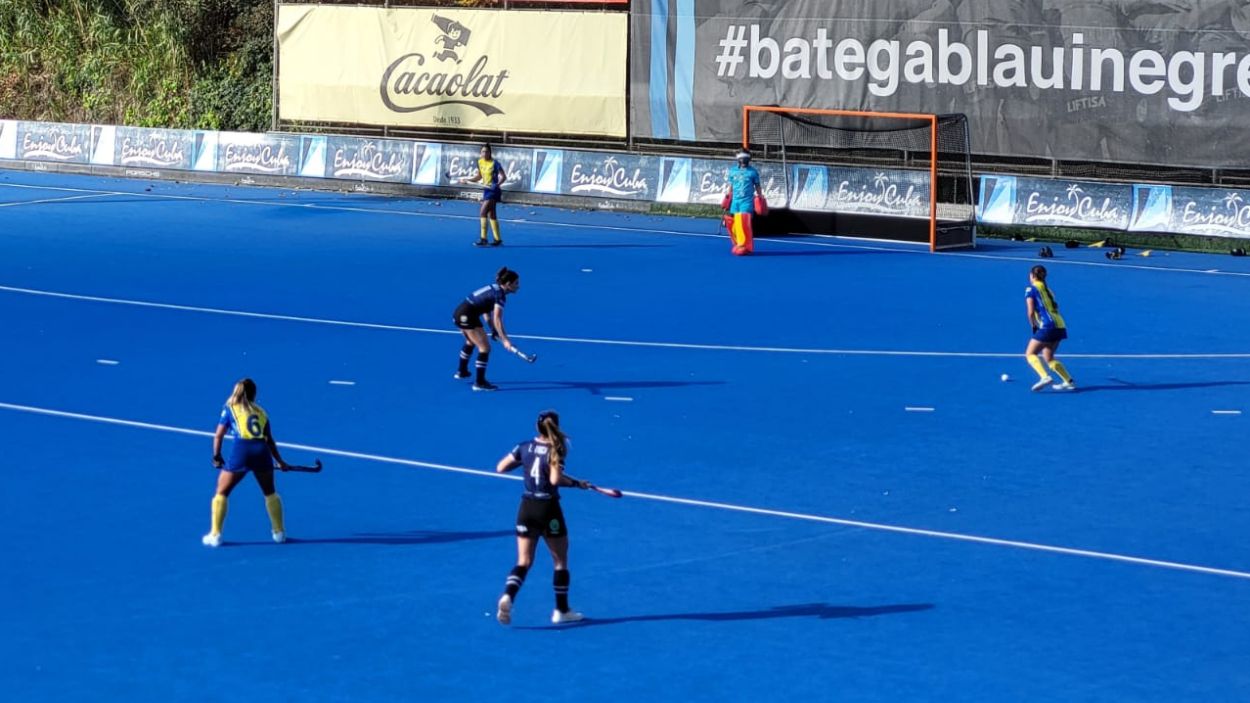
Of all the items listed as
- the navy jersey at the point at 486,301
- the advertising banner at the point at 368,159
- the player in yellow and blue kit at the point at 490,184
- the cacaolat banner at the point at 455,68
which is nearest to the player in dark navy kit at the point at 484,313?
the navy jersey at the point at 486,301

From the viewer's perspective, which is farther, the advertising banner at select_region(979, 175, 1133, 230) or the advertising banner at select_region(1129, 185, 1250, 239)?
the advertising banner at select_region(979, 175, 1133, 230)

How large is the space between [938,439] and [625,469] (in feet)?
11.5

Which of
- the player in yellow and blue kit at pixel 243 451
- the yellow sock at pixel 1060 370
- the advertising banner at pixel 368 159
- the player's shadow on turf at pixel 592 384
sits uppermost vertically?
the advertising banner at pixel 368 159

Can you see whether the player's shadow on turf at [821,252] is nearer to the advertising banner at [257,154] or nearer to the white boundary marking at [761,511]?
the advertising banner at [257,154]

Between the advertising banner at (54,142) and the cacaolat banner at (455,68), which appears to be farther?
the advertising banner at (54,142)

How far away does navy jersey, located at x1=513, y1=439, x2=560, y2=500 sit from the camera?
1195cm

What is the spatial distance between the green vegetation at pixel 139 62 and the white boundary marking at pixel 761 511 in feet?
108

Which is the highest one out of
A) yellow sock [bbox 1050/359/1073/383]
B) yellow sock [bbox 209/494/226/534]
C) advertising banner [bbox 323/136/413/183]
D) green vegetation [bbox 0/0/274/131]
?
green vegetation [bbox 0/0/274/131]

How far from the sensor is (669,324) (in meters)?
25.1

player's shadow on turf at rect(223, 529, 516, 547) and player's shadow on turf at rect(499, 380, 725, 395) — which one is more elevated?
player's shadow on turf at rect(499, 380, 725, 395)

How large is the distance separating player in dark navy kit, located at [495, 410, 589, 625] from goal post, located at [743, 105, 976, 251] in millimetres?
22391

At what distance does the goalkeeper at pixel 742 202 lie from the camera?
32344 millimetres

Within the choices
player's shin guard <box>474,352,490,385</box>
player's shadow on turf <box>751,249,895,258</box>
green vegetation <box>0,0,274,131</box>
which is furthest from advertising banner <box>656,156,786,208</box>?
player's shin guard <box>474,352,490,385</box>

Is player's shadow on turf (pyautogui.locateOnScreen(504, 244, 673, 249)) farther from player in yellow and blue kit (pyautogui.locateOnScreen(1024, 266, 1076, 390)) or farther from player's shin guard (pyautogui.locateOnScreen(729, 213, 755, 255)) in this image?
player in yellow and blue kit (pyautogui.locateOnScreen(1024, 266, 1076, 390))
